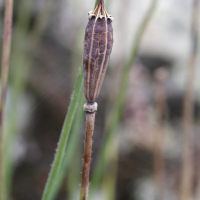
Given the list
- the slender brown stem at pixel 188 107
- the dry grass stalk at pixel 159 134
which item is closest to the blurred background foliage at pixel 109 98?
the dry grass stalk at pixel 159 134

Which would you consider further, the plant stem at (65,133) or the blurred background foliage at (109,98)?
the blurred background foliage at (109,98)

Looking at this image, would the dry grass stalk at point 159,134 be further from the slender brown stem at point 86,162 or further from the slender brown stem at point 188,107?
the slender brown stem at point 86,162

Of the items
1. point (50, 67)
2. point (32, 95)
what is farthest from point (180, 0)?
point (32, 95)

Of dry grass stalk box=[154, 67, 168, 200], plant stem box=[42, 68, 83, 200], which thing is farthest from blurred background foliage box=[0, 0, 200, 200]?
plant stem box=[42, 68, 83, 200]

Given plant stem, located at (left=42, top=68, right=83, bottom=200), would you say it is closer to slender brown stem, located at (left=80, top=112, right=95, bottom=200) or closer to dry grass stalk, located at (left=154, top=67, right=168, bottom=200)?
slender brown stem, located at (left=80, top=112, right=95, bottom=200)

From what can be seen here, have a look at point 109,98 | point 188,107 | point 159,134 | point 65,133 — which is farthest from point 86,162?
point 109,98

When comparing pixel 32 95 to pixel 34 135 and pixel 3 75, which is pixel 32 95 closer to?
pixel 34 135

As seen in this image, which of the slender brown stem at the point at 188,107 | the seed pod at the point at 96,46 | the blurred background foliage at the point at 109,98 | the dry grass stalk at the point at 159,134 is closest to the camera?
the seed pod at the point at 96,46
